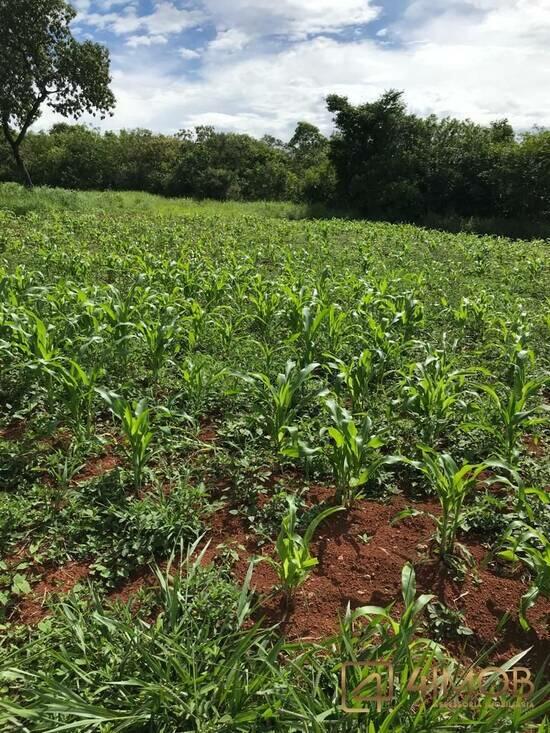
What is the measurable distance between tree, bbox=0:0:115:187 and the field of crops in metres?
17.3

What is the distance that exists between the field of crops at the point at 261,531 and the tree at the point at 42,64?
1731cm

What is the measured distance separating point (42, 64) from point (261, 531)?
826 inches

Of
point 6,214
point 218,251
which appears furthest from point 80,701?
point 6,214

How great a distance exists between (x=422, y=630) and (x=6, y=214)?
12930 mm

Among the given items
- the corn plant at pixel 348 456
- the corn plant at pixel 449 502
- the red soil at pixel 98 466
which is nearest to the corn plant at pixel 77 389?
the red soil at pixel 98 466

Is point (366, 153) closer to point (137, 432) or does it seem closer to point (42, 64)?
point (42, 64)

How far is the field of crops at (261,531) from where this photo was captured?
162cm

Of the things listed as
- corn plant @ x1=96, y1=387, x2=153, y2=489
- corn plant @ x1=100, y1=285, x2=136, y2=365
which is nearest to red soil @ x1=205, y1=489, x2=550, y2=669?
corn plant @ x1=96, y1=387, x2=153, y2=489

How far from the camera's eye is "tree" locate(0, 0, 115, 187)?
1677 cm

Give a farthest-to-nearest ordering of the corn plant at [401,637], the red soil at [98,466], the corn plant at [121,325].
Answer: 1. the corn plant at [121,325]
2. the red soil at [98,466]
3. the corn plant at [401,637]

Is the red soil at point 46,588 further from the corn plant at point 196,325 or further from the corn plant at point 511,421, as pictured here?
the corn plant at point 196,325

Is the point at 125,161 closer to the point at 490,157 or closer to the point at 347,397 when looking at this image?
the point at 490,157

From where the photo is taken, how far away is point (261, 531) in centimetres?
246

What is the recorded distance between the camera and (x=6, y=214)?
38.4 ft
